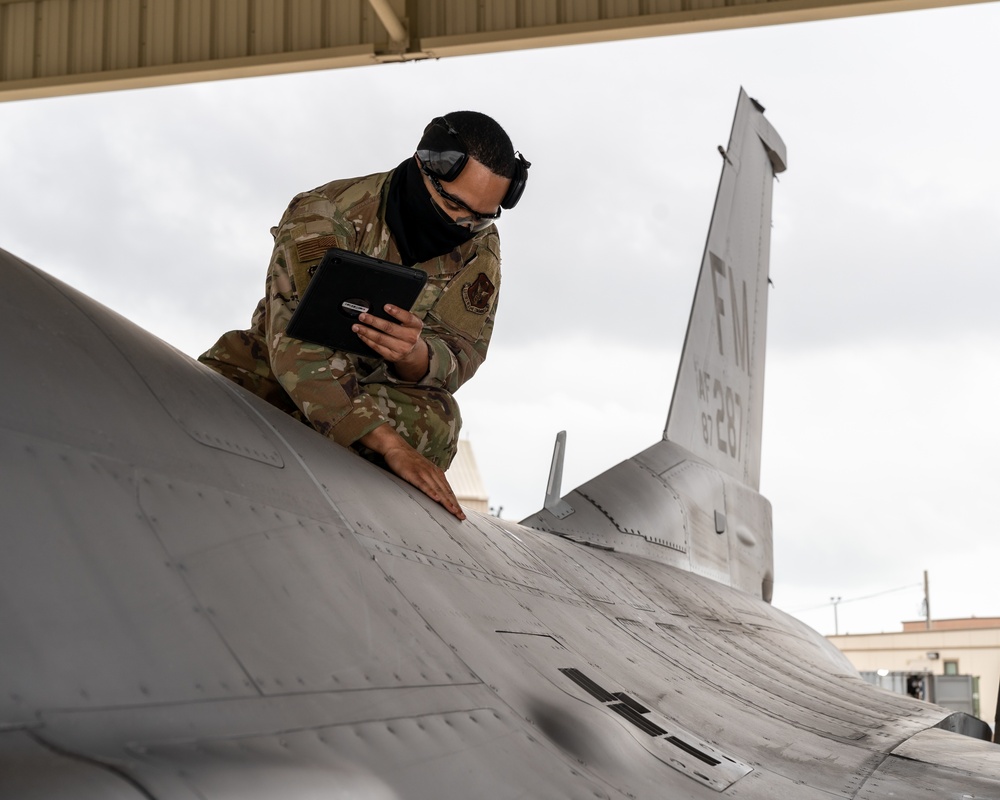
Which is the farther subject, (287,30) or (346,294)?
(287,30)

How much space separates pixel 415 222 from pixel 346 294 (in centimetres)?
50

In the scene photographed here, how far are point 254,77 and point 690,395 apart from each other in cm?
455

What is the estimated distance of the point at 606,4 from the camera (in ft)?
23.9

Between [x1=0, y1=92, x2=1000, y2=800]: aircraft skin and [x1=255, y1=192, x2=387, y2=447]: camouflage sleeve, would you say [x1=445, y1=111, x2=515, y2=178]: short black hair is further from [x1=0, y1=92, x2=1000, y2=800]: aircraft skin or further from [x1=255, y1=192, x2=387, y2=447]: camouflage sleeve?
[x1=0, y1=92, x2=1000, y2=800]: aircraft skin

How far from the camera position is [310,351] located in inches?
94.6

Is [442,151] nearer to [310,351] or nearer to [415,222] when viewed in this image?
[415,222]

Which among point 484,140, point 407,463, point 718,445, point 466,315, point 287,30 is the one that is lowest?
point 407,463

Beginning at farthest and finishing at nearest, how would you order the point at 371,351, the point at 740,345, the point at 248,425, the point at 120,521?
the point at 740,345 → the point at 371,351 → the point at 248,425 → the point at 120,521

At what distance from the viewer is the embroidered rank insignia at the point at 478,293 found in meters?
2.90

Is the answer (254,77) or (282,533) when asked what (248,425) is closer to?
(282,533)

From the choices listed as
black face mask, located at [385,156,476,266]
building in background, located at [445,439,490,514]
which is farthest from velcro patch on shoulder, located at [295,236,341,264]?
building in background, located at [445,439,490,514]

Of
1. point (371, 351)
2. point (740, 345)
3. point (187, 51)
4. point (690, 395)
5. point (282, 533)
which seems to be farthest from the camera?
point (187, 51)

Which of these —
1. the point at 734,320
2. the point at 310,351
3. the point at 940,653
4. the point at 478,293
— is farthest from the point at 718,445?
the point at 940,653

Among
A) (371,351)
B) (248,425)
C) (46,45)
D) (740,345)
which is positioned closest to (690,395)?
(740,345)
